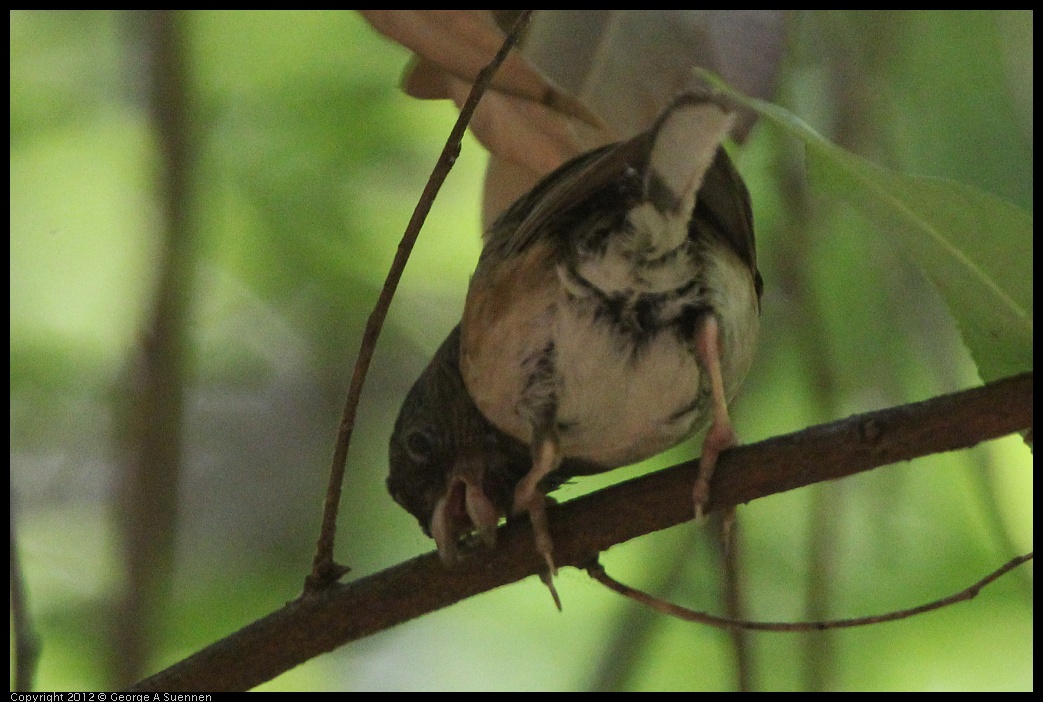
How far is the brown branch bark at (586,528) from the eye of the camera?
1.68m

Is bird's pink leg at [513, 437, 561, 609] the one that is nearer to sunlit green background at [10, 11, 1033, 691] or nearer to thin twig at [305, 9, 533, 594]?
thin twig at [305, 9, 533, 594]

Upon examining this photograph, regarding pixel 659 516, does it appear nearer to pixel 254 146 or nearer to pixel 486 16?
pixel 486 16

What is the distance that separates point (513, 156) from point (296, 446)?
1744 millimetres

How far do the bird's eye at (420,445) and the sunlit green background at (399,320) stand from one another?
2.74 feet

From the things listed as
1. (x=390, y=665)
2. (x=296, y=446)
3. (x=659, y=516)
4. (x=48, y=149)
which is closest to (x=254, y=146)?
(x=48, y=149)

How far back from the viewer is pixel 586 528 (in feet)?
6.21

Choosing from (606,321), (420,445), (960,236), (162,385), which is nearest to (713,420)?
(606,321)

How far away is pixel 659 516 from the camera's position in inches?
72.4

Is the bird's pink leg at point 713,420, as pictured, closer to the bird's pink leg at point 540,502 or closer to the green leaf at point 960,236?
the bird's pink leg at point 540,502

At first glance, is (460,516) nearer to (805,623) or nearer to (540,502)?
(540,502)

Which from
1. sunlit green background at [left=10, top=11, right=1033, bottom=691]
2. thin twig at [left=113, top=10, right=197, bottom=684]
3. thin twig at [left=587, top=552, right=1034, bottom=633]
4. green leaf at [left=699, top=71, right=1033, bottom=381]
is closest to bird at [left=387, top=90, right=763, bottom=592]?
thin twig at [left=587, top=552, right=1034, bottom=633]

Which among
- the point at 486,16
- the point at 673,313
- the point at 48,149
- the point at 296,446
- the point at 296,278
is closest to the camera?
the point at 673,313

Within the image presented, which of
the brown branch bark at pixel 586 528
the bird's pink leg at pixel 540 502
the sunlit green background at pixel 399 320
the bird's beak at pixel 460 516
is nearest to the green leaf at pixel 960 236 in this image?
the brown branch bark at pixel 586 528

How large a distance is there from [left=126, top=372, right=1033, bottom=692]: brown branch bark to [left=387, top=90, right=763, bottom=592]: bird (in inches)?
2.4
